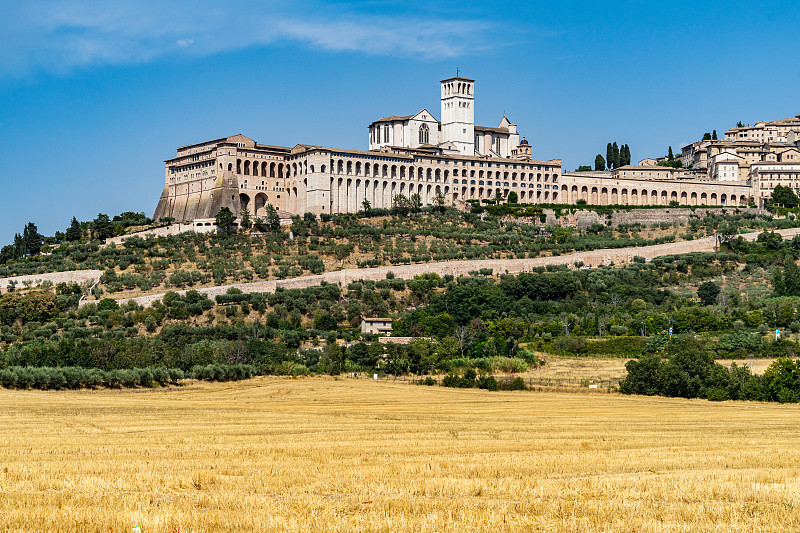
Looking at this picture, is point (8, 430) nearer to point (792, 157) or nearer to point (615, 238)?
point (615, 238)

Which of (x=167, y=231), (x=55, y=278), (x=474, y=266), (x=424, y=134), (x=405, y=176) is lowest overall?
(x=55, y=278)

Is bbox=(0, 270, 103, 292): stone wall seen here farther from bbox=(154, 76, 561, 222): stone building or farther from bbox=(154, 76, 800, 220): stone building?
bbox=(154, 76, 561, 222): stone building

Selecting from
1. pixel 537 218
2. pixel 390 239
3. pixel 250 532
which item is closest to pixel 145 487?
pixel 250 532

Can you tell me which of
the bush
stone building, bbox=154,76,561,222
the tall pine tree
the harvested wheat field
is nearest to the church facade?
stone building, bbox=154,76,561,222

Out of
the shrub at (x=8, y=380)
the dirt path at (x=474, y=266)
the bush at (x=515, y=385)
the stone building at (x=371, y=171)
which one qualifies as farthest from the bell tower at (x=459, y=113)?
the shrub at (x=8, y=380)

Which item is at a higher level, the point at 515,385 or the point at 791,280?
the point at 791,280

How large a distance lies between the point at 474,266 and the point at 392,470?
186ft

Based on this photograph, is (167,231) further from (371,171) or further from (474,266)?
(474,266)

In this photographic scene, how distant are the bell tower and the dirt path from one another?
26.3m

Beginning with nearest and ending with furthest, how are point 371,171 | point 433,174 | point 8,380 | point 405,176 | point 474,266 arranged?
point 8,380 < point 474,266 < point 371,171 < point 405,176 < point 433,174

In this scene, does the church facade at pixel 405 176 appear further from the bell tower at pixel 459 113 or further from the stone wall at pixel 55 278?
the stone wall at pixel 55 278

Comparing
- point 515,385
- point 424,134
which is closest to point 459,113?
point 424,134

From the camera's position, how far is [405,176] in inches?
3526

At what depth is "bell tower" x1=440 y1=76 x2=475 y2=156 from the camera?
9731 cm
